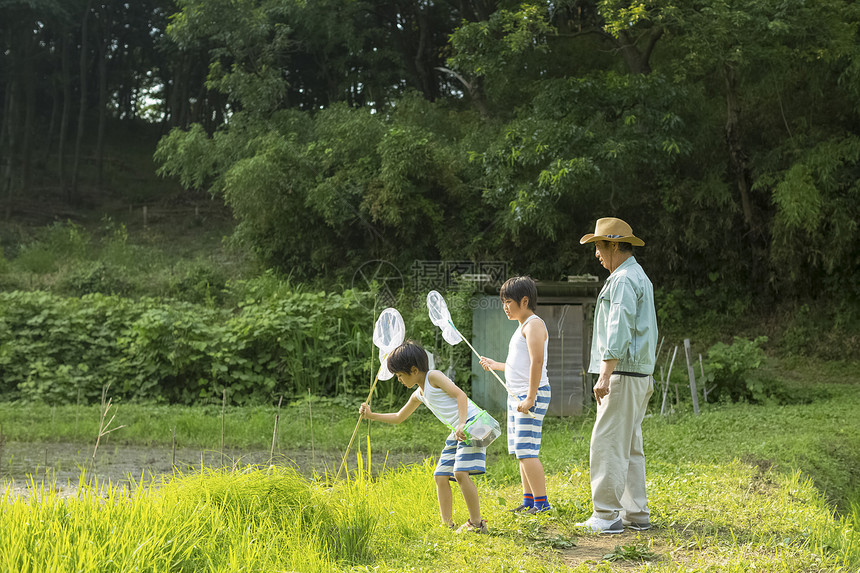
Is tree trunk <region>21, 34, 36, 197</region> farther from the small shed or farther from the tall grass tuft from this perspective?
the tall grass tuft

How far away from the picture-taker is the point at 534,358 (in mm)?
4898

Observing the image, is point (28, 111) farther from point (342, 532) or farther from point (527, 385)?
point (342, 532)

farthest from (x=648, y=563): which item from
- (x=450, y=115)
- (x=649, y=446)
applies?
(x=450, y=115)

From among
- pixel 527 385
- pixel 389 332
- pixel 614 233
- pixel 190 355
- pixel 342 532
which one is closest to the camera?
pixel 342 532

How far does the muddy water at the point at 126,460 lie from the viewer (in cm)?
859

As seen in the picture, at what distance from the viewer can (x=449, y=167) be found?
1664 centimetres

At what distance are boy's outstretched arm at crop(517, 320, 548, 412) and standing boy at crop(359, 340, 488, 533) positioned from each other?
309mm

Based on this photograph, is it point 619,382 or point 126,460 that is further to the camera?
point 126,460

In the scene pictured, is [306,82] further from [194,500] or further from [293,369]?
[194,500]

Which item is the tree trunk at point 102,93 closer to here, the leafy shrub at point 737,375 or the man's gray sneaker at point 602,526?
the leafy shrub at point 737,375

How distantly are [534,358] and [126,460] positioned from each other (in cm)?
620

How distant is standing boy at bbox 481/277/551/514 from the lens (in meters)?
4.91

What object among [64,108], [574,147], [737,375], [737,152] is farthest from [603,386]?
[64,108]

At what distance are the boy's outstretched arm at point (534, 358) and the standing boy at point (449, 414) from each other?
1.01ft
